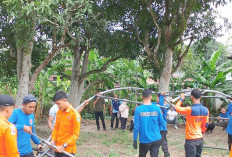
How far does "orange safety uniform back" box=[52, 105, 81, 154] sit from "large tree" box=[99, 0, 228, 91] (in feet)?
22.6

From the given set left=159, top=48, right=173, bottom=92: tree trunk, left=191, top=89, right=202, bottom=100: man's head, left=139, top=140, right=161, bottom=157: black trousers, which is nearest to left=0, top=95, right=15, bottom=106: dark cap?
left=139, top=140, right=161, bottom=157: black trousers

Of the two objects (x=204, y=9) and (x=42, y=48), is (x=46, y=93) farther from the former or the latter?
(x=204, y=9)

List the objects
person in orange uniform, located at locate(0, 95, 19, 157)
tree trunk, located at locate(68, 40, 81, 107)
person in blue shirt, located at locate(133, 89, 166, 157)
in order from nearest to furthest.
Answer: person in orange uniform, located at locate(0, 95, 19, 157) < person in blue shirt, located at locate(133, 89, 166, 157) < tree trunk, located at locate(68, 40, 81, 107)

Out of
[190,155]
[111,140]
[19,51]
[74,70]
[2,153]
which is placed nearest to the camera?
[2,153]

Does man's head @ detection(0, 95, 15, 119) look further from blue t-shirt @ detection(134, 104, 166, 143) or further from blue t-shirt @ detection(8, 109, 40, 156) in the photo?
blue t-shirt @ detection(134, 104, 166, 143)

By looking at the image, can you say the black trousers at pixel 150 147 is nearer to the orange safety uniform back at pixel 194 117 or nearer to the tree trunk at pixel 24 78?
the orange safety uniform back at pixel 194 117

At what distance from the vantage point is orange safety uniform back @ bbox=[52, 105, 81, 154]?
394 cm

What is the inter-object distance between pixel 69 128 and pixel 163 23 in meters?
8.23

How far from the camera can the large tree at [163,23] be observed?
33.7ft

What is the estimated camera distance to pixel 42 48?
10.9 meters

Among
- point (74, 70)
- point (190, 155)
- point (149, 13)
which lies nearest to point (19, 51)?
point (74, 70)

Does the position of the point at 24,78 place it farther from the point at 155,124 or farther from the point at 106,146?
the point at 155,124

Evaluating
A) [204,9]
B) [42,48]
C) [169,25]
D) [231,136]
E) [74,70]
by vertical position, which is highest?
[204,9]

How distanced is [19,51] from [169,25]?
18.8ft
